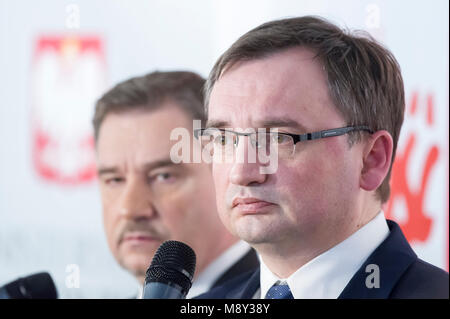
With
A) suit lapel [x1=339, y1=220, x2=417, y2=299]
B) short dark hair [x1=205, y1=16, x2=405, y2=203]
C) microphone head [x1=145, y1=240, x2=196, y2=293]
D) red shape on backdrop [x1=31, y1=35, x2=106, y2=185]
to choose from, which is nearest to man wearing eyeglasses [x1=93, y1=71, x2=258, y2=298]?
red shape on backdrop [x1=31, y1=35, x2=106, y2=185]

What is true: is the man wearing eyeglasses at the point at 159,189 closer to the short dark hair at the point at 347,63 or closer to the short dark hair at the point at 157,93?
the short dark hair at the point at 157,93

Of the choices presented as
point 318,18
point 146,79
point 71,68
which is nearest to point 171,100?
point 146,79

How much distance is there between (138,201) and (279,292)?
32.8 inches

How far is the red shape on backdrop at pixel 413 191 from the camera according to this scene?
90.2 inches

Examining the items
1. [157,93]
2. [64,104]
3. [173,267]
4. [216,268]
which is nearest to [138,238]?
[216,268]

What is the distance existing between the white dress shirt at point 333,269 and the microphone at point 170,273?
360mm

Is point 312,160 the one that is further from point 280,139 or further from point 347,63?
point 347,63

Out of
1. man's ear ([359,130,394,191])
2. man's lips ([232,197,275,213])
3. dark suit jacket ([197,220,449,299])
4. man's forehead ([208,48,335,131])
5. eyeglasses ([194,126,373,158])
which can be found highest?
man's forehead ([208,48,335,131])

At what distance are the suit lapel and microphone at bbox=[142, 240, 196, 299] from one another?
1.42ft

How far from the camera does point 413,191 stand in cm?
232

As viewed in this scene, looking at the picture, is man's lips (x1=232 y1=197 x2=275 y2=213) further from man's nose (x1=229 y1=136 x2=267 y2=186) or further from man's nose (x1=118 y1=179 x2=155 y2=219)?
man's nose (x1=118 y1=179 x2=155 y2=219)

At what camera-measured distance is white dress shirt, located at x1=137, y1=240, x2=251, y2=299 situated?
90.8 inches

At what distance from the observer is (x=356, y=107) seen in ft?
5.25

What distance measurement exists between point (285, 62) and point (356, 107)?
0.21 meters
